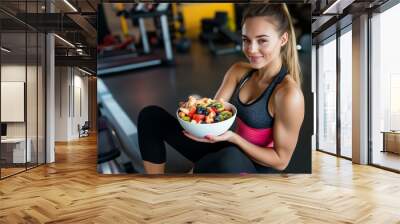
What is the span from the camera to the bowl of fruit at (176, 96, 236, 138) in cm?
525

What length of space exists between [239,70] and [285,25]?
0.89 meters

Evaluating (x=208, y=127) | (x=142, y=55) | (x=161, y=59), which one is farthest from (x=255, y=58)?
(x=142, y=55)

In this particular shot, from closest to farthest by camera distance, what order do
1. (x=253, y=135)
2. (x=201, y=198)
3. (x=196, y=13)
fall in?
1. (x=201, y=198)
2. (x=253, y=135)
3. (x=196, y=13)

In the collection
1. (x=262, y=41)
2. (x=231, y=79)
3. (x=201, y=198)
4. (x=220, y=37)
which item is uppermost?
→ (x=220, y=37)

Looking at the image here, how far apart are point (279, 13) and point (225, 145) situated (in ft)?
6.53

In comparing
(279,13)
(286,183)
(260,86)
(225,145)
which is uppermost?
(279,13)

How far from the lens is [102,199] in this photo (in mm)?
4418

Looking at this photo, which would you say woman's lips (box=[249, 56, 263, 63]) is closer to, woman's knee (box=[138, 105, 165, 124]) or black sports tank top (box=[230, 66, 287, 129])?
black sports tank top (box=[230, 66, 287, 129])

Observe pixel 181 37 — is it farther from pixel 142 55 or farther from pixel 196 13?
pixel 142 55

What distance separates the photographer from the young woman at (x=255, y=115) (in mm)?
5395

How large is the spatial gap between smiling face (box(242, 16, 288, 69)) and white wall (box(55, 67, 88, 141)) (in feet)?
30.1

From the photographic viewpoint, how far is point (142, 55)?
5578mm

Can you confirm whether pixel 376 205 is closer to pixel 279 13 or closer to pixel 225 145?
pixel 225 145

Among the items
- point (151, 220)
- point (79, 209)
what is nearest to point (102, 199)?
point (79, 209)
